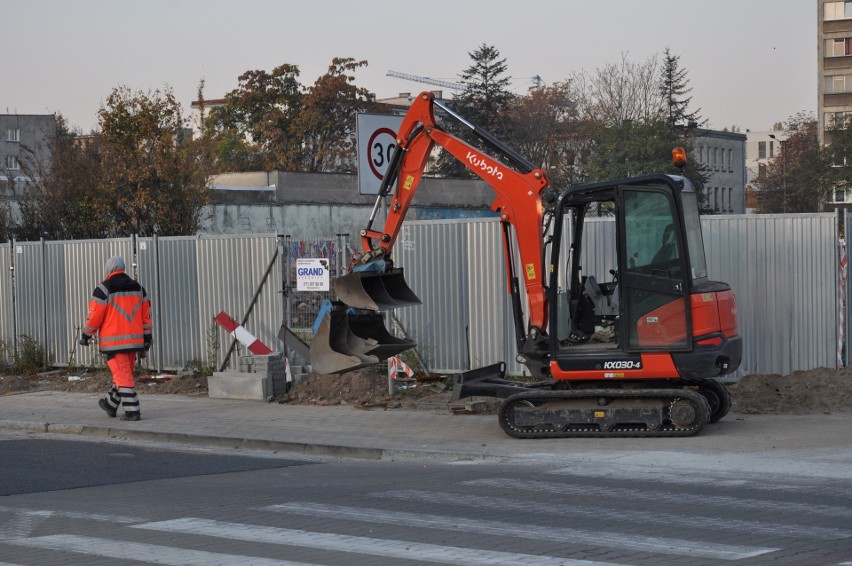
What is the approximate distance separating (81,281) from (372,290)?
961 centimetres

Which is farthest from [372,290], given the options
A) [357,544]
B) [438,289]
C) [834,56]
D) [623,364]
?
[834,56]

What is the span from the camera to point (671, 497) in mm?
9656

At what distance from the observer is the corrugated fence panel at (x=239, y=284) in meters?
18.6

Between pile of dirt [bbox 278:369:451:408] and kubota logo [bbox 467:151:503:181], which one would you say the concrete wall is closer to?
pile of dirt [bbox 278:369:451:408]

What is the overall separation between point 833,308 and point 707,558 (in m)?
9.17

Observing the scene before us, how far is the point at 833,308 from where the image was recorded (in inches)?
621

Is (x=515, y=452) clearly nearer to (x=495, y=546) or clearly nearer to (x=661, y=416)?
(x=661, y=416)

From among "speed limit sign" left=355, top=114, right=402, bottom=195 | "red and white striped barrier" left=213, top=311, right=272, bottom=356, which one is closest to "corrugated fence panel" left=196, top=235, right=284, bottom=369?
"red and white striped barrier" left=213, top=311, right=272, bottom=356

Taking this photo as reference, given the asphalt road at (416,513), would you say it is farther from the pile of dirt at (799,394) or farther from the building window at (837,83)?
the building window at (837,83)

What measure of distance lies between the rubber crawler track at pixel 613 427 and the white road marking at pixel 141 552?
18.6 ft

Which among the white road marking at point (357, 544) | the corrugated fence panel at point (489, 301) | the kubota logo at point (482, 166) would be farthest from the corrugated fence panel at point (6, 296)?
the white road marking at point (357, 544)

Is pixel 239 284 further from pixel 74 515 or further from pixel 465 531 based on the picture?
pixel 465 531

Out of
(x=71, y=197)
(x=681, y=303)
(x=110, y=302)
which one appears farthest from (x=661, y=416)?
(x=71, y=197)

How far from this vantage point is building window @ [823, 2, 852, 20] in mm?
93688
